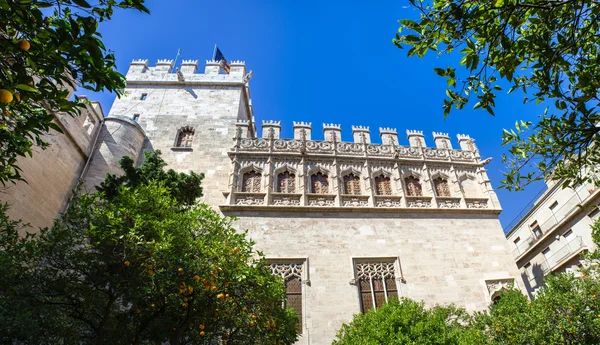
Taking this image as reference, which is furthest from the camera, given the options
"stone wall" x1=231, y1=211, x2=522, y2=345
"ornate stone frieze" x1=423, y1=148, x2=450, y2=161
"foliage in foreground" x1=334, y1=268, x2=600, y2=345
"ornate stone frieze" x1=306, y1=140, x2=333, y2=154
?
"ornate stone frieze" x1=423, y1=148, x2=450, y2=161

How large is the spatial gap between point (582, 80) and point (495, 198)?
1191 cm

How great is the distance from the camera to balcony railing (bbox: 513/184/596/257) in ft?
57.6

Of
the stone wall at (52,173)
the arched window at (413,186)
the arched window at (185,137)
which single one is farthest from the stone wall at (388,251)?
the stone wall at (52,173)

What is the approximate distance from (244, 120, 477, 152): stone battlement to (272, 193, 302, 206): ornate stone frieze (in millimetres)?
3145

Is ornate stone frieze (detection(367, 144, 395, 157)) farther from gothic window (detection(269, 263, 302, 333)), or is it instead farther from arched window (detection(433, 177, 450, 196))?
gothic window (detection(269, 263, 302, 333))

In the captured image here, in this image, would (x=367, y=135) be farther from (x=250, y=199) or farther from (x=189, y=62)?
(x=189, y=62)

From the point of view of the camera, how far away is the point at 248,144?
48.7ft

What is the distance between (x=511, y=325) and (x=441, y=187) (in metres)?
7.11

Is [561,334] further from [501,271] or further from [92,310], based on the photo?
[92,310]

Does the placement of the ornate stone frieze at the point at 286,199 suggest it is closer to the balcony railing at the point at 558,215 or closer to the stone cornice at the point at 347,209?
the stone cornice at the point at 347,209

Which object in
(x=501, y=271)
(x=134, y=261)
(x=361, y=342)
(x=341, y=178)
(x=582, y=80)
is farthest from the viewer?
(x=341, y=178)

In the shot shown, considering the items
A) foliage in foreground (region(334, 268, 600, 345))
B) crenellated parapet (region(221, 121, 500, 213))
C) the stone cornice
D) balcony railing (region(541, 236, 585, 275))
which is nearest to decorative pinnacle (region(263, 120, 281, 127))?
crenellated parapet (region(221, 121, 500, 213))

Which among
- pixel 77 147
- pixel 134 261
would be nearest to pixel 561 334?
pixel 134 261

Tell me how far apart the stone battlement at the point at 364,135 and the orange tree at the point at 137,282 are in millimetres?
9079
